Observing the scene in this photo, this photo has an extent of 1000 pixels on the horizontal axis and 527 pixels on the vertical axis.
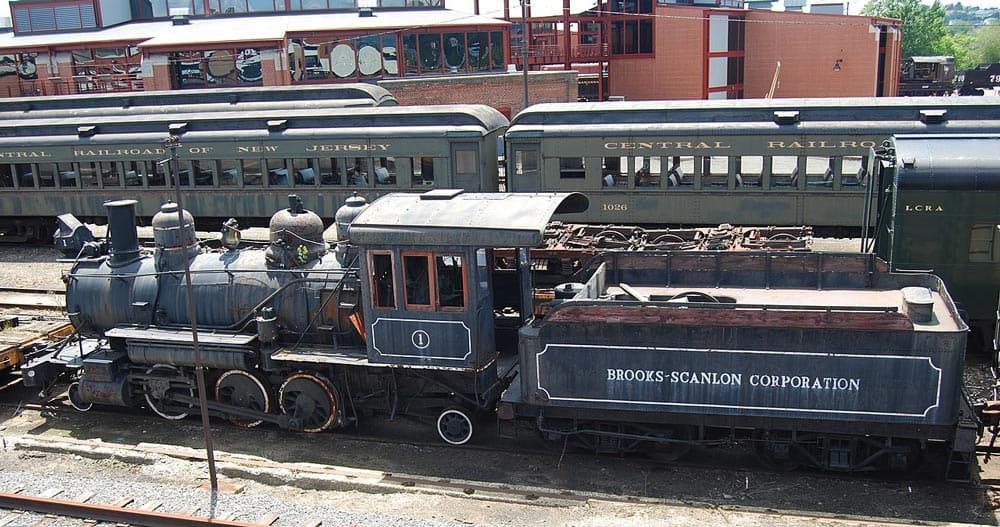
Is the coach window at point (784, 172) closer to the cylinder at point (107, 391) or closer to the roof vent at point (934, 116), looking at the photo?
the roof vent at point (934, 116)

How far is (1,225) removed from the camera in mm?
24469

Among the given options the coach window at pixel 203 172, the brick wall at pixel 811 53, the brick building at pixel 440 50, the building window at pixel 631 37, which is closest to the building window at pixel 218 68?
the brick building at pixel 440 50

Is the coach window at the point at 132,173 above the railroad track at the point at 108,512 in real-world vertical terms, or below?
above

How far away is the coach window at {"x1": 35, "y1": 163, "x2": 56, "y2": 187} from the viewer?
23562mm

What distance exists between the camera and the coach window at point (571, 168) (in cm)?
2006

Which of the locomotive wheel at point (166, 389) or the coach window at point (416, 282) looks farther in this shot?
the locomotive wheel at point (166, 389)

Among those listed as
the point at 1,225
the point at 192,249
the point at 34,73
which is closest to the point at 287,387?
the point at 192,249

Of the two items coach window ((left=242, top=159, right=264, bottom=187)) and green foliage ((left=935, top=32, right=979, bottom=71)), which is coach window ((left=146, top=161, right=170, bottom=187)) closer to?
coach window ((left=242, top=159, right=264, bottom=187))

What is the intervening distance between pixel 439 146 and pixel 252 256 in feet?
30.8

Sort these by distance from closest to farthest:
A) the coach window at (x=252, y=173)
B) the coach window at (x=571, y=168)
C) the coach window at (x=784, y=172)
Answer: the coach window at (x=784, y=172) < the coach window at (x=571, y=168) < the coach window at (x=252, y=173)

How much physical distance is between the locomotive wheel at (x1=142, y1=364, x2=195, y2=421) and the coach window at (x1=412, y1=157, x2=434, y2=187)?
402 inches

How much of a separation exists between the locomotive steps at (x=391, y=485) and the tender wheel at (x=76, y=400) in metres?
0.77

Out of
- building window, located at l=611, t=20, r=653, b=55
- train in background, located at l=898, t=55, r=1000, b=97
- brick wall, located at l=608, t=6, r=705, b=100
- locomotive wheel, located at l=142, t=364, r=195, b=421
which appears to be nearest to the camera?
locomotive wheel, located at l=142, t=364, r=195, b=421

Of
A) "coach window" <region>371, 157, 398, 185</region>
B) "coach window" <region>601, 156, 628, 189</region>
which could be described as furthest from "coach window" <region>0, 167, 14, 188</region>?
"coach window" <region>601, 156, 628, 189</region>
